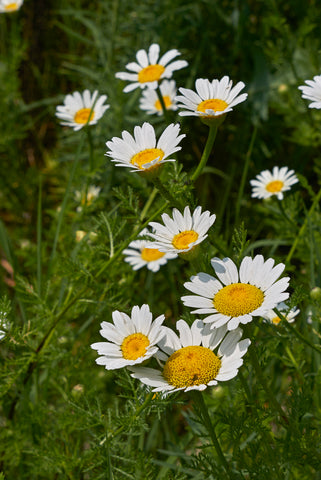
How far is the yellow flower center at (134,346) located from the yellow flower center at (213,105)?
524 mm

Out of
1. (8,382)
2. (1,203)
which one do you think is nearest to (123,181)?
(1,203)

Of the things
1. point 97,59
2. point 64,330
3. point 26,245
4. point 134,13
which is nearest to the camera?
point 64,330

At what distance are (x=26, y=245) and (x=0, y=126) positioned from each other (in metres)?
1.07

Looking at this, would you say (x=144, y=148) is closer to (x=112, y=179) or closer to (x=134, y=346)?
(x=134, y=346)

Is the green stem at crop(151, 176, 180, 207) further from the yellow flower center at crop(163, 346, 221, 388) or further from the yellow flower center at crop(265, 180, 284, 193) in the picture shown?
the yellow flower center at crop(265, 180, 284, 193)

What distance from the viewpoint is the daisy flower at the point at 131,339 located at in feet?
3.83

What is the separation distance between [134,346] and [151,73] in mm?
983

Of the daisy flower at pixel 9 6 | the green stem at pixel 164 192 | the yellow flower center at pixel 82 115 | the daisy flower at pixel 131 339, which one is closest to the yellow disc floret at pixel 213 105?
the green stem at pixel 164 192

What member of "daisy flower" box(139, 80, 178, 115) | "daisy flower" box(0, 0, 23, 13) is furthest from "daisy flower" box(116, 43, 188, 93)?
"daisy flower" box(0, 0, 23, 13)

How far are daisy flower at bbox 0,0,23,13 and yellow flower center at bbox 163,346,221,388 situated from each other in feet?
8.07

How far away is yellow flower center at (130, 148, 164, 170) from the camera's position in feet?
4.40

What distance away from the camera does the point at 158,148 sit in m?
1.38

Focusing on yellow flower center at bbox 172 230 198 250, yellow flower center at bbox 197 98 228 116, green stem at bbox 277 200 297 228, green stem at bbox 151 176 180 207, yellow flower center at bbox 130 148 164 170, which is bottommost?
green stem at bbox 277 200 297 228

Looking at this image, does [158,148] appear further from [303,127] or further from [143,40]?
[143,40]
